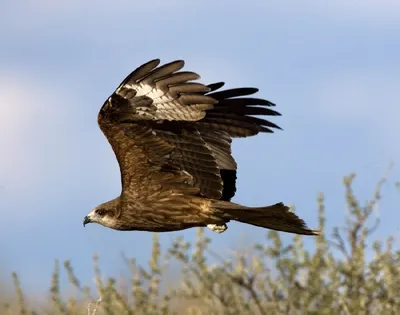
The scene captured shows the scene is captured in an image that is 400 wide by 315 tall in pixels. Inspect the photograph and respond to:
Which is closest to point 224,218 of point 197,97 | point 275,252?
point 197,97

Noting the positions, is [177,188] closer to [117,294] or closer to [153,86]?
[153,86]

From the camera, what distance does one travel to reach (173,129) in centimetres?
953

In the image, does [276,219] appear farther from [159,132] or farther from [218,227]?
[159,132]

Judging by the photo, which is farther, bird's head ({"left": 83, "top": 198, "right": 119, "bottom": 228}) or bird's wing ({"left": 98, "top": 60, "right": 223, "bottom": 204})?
bird's head ({"left": 83, "top": 198, "right": 119, "bottom": 228})

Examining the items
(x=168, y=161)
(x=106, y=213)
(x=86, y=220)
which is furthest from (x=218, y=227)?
(x=86, y=220)

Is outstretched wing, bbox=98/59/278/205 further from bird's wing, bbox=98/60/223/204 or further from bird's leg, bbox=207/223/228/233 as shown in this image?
bird's leg, bbox=207/223/228/233

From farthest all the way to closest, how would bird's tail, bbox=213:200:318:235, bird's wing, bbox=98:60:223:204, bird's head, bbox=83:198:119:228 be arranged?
bird's head, bbox=83:198:119:228, bird's tail, bbox=213:200:318:235, bird's wing, bbox=98:60:223:204

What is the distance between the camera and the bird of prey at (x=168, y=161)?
29.4 ft

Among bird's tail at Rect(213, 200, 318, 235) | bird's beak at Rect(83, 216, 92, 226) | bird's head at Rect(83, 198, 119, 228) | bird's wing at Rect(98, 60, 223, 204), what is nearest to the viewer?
bird's wing at Rect(98, 60, 223, 204)

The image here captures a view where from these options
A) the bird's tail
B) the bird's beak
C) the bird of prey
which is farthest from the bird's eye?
the bird's tail

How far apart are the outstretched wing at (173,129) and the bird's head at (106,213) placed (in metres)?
0.22

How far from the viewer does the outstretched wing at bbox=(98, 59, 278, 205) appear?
29.3 ft

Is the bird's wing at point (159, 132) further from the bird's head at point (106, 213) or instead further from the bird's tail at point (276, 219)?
the bird's tail at point (276, 219)

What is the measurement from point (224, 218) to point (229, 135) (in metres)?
1.05
